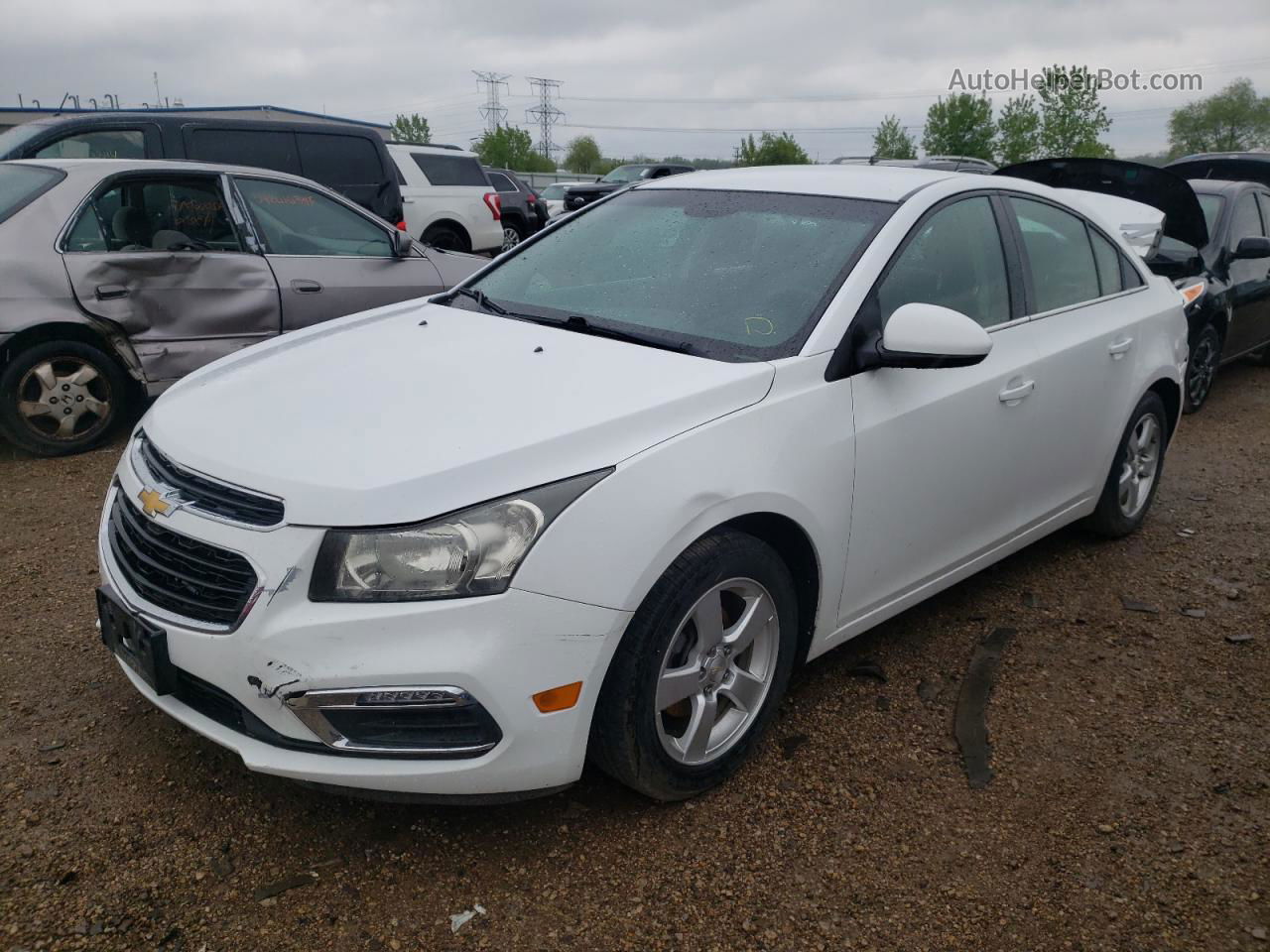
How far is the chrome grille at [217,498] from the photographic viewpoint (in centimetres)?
232

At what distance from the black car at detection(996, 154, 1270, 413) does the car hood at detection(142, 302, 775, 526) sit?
4452 mm

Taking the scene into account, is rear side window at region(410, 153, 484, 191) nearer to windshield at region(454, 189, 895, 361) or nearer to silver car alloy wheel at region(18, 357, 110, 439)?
silver car alloy wheel at region(18, 357, 110, 439)

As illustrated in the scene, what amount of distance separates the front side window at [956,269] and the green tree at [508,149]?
7932 cm

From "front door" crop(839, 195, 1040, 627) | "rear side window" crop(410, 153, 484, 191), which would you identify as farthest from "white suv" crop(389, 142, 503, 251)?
"front door" crop(839, 195, 1040, 627)

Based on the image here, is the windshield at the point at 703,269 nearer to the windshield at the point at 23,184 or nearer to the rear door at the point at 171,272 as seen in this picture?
the rear door at the point at 171,272

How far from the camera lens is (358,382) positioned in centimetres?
287

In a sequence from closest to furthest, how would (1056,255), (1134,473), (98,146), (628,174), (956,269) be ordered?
(956,269)
(1056,255)
(1134,473)
(98,146)
(628,174)

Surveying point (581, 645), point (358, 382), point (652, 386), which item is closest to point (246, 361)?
point (358, 382)

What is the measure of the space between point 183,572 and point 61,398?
379cm

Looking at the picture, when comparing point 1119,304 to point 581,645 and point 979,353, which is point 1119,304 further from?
point 581,645

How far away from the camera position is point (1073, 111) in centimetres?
4844

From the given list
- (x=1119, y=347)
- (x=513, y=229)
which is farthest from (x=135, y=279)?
(x=513, y=229)

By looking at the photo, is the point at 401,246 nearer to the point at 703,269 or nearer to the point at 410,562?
the point at 703,269

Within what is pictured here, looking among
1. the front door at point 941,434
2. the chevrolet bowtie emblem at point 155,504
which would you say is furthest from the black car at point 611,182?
the chevrolet bowtie emblem at point 155,504
